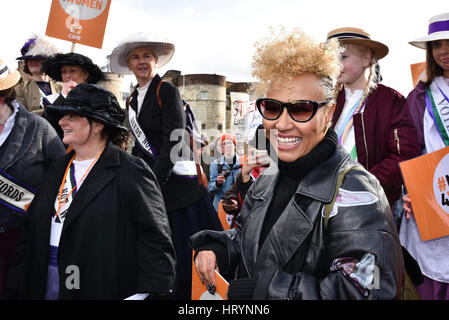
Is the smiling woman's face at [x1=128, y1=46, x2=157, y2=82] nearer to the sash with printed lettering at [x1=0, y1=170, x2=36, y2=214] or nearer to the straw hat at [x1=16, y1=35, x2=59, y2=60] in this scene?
the straw hat at [x1=16, y1=35, x2=59, y2=60]

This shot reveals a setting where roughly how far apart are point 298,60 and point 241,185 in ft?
8.23

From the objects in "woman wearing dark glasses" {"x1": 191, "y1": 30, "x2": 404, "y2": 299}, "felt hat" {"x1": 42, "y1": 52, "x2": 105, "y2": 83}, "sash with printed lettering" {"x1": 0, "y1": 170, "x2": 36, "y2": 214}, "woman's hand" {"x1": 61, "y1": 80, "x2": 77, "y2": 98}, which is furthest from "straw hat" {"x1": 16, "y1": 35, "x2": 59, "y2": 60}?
"woman wearing dark glasses" {"x1": 191, "y1": 30, "x2": 404, "y2": 299}

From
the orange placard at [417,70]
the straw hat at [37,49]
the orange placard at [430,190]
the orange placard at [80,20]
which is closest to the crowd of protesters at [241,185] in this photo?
the orange placard at [430,190]

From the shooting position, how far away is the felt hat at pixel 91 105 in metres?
2.62

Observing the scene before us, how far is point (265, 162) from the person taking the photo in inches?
156

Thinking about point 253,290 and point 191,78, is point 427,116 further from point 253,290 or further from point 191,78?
point 191,78

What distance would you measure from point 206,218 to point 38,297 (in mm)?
1827

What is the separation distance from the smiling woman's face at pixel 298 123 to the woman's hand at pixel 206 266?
1.82 feet

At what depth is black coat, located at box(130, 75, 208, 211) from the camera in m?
3.70

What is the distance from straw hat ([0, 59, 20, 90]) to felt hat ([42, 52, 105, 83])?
2.71 ft

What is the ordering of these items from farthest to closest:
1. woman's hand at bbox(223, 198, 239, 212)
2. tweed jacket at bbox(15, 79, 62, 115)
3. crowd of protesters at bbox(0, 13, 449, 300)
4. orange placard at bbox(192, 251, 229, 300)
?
tweed jacket at bbox(15, 79, 62, 115), woman's hand at bbox(223, 198, 239, 212), orange placard at bbox(192, 251, 229, 300), crowd of protesters at bbox(0, 13, 449, 300)

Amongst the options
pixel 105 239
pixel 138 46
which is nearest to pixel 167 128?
pixel 138 46

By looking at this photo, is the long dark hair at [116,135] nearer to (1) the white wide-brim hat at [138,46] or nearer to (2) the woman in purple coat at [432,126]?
(1) the white wide-brim hat at [138,46]

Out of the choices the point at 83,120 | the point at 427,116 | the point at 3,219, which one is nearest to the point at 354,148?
the point at 427,116
